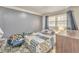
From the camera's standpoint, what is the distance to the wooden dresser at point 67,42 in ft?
5.86

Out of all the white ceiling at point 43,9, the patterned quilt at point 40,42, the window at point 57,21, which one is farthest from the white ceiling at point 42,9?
the patterned quilt at point 40,42

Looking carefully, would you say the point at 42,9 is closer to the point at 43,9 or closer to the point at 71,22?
the point at 43,9

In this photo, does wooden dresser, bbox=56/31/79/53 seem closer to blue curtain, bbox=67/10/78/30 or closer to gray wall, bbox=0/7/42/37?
blue curtain, bbox=67/10/78/30

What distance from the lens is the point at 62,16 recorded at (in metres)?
1.89

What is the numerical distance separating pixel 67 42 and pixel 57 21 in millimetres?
397

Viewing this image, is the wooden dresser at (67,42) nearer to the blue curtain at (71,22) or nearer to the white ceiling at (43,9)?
the blue curtain at (71,22)

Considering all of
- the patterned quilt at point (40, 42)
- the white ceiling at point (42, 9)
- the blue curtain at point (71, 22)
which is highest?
the white ceiling at point (42, 9)

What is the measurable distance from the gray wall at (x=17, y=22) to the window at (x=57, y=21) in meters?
0.19

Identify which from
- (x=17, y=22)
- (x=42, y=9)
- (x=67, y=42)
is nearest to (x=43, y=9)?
(x=42, y=9)

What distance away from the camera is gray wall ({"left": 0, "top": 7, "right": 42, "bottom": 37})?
1818 mm

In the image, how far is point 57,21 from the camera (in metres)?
1.93

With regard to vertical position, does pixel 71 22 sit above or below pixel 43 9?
below
